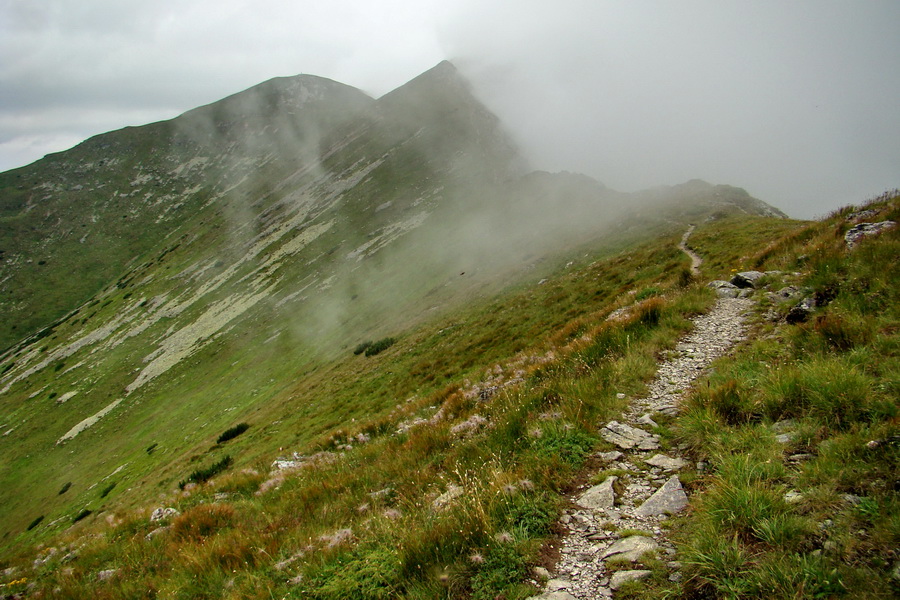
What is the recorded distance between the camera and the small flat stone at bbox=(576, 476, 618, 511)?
16.7 ft

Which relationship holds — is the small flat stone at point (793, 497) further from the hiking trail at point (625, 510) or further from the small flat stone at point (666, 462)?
the small flat stone at point (666, 462)

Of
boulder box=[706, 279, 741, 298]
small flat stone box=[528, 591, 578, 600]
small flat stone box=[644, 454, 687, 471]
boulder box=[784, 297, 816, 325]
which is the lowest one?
boulder box=[706, 279, 741, 298]

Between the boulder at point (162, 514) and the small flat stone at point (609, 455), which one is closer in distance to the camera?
the small flat stone at point (609, 455)

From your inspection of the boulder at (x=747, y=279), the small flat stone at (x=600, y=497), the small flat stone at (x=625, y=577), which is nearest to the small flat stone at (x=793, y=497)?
the small flat stone at (x=625, y=577)

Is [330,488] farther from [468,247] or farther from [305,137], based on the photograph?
[305,137]

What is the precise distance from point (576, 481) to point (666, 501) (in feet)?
3.89

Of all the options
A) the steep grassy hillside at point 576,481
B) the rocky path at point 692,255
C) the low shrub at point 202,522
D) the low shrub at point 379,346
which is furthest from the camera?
the low shrub at point 379,346

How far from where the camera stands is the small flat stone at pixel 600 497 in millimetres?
5098

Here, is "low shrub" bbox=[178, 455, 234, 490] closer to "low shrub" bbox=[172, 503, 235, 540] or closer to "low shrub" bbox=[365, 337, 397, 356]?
"low shrub" bbox=[365, 337, 397, 356]

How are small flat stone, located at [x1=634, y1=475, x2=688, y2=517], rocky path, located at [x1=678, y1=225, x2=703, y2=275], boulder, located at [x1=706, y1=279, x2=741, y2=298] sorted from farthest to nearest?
1. rocky path, located at [x1=678, y1=225, x2=703, y2=275]
2. boulder, located at [x1=706, y1=279, x2=741, y2=298]
3. small flat stone, located at [x1=634, y1=475, x2=688, y2=517]

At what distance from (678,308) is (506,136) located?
381ft

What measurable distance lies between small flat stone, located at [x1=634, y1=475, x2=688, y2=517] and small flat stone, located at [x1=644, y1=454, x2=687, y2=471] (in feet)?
1.46

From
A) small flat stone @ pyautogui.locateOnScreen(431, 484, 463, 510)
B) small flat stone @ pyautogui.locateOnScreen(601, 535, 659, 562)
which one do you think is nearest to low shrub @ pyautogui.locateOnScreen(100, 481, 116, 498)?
small flat stone @ pyautogui.locateOnScreen(431, 484, 463, 510)

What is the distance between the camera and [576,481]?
222 inches
